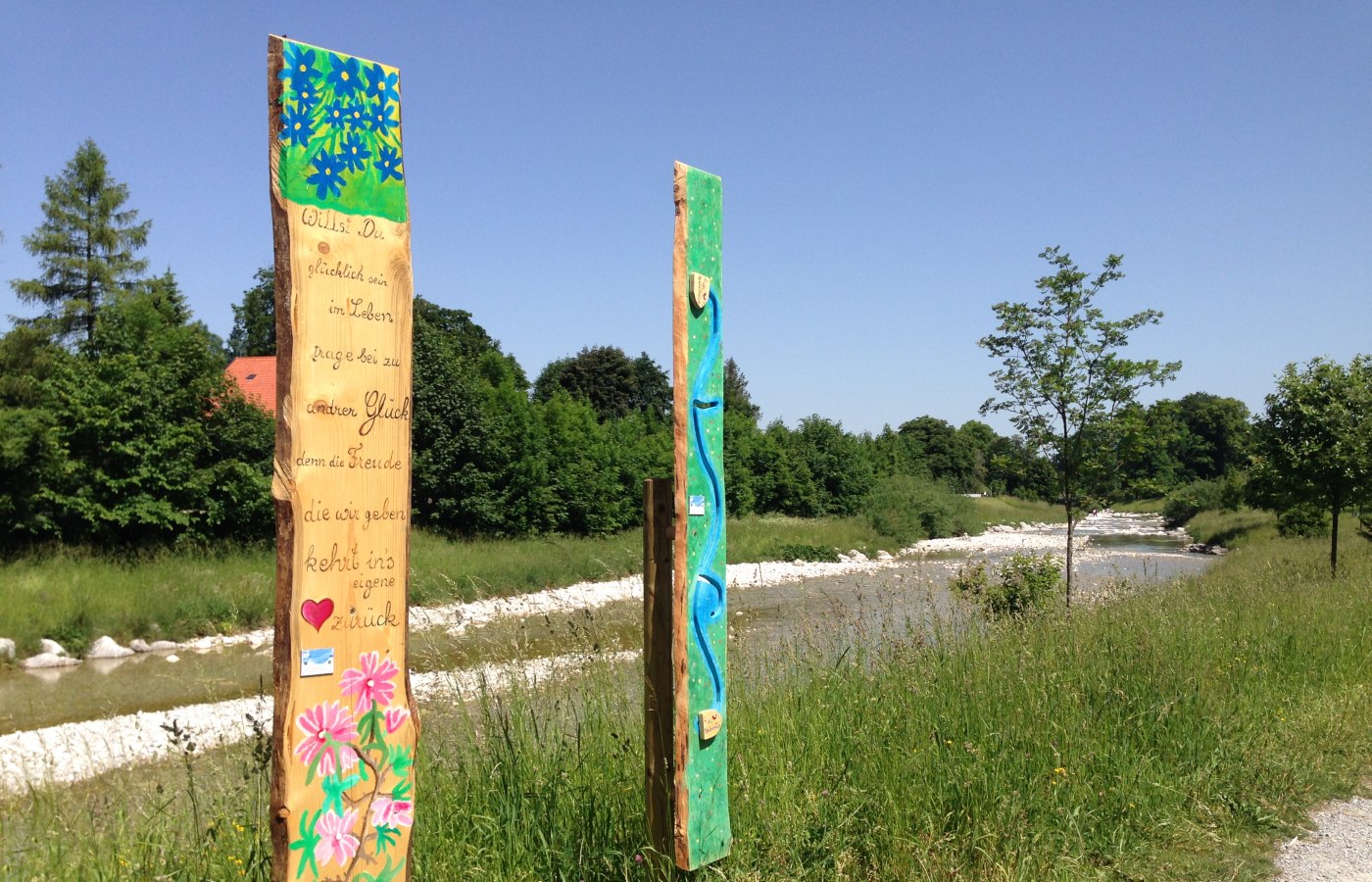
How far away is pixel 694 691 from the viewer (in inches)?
116

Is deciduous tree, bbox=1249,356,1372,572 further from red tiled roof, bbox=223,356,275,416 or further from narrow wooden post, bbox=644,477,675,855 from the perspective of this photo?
red tiled roof, bbox=223,356,275,416

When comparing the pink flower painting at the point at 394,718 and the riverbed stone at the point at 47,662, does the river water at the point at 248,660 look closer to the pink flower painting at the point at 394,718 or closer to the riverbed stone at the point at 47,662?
the riverbed stone at the point at 47,662

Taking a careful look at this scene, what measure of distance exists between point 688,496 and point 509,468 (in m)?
22.9

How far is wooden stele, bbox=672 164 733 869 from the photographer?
9.53 ft

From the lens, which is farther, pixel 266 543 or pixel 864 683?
pixel 266 543

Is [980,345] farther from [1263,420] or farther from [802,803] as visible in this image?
[802,803]

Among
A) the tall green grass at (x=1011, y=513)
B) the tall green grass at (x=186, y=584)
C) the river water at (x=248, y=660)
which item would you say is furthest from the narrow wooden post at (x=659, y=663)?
the tall green grass at (x=1011, y=513)

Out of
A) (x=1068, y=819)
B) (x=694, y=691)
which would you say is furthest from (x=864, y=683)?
(x=694, y=691)

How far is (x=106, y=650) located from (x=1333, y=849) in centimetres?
1475

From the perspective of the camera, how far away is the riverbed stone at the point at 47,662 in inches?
482

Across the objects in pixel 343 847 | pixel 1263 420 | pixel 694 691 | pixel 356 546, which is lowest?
pixel 343 847

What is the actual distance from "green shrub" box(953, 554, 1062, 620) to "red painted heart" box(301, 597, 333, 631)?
8.26 m

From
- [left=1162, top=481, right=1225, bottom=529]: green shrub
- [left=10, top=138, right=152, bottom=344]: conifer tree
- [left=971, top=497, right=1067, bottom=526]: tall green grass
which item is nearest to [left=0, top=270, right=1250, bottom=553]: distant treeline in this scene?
[left=10, top=138, right=152, bottom=344]: conifer tree

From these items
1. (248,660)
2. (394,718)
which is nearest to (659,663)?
(394,718)
